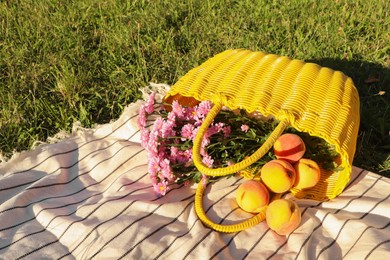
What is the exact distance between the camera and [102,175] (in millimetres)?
2582

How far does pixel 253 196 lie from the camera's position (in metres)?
2.23

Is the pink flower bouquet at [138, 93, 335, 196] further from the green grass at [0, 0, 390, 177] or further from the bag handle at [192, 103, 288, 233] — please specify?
the green grass at [0, 0, 390, 177]

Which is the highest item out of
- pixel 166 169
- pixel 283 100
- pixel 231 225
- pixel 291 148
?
pixel 283 100

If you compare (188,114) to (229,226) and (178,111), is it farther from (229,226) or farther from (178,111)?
(229,226)

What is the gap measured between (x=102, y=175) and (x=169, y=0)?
2.12 metres

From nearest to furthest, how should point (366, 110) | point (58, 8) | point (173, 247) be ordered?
point (173, 247) → point (366, 110) → point (58, 8)

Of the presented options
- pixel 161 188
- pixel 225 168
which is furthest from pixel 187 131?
pixel 225 168

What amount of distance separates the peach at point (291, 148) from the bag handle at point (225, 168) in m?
0.15

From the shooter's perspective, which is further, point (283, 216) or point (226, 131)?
point (226, 131)

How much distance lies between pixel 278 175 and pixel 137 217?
0.65 metres

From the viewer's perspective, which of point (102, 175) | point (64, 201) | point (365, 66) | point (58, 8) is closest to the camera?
point (64, 201)

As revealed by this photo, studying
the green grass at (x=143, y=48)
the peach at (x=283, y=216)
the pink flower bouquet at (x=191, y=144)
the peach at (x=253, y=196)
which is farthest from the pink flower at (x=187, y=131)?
the green grass at (x=143, y=48)

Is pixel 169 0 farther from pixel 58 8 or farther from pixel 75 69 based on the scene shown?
pixel 75 69

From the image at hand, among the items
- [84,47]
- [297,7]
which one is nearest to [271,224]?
[84,47]
